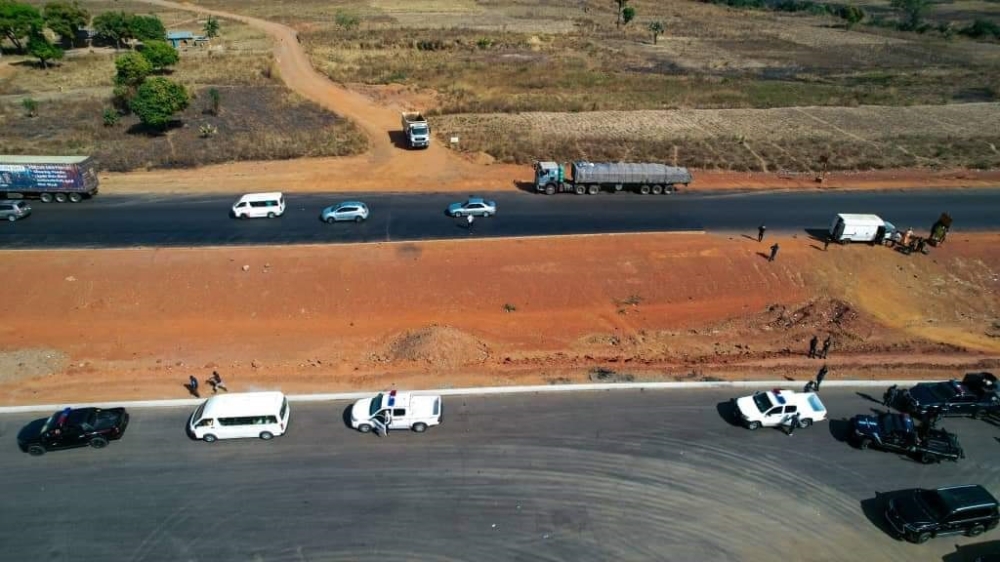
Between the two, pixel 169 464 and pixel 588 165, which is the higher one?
pixel 588 165

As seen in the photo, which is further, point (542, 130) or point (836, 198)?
point (542, 130)

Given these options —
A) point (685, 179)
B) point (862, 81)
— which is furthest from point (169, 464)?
point (862, 81)

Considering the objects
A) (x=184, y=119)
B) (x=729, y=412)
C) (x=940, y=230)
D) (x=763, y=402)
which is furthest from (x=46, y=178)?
(x=940, y=230)

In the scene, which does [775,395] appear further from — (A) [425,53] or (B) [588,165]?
(A) [425,53]

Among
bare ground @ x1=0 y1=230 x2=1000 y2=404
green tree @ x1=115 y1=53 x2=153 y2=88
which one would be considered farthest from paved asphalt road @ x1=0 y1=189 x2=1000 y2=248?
green tree @ x1=115 y1=53 x2=153 y2=88

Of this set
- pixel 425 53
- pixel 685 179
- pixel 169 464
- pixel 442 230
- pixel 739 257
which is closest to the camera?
pixel 169 464

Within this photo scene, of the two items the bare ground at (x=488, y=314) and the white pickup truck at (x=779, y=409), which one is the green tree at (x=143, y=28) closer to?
the bare ground at (x=488, y=314)

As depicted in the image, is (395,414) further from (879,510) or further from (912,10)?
(912,10)

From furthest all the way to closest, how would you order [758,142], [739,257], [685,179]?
[758,142] → [685,179] → [739,257]
